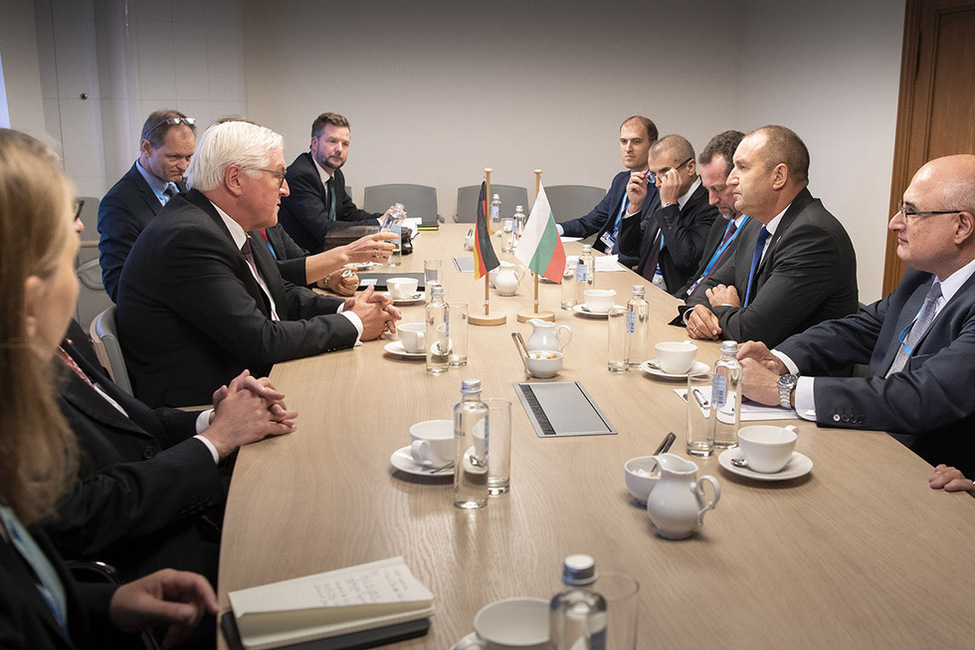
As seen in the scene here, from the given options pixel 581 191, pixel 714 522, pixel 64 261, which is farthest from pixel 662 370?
pixel 581 191

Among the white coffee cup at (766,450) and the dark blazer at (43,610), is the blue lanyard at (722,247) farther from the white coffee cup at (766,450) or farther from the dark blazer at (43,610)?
the dark blazer at (43,610)

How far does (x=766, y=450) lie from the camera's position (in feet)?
5.30

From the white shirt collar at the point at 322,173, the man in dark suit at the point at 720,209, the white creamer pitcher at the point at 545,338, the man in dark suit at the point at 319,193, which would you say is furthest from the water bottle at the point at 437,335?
the white shirt collar at the point at 322,173

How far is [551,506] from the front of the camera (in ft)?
5.00

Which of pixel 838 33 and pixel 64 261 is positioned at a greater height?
pixel 838 33

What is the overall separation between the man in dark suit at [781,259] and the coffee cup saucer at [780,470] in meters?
1.10

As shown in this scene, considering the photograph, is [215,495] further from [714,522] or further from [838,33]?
[838,33]

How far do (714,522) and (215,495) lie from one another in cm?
103

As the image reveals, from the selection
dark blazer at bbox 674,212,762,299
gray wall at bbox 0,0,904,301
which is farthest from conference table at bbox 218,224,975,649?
gray wall at bbox 0,0,904,301

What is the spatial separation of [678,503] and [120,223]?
3.49 meters

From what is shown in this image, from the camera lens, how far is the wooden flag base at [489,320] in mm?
2934

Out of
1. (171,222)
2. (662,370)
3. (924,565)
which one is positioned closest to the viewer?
(924,565)

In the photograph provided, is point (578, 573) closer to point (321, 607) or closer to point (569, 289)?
point (321, 607)

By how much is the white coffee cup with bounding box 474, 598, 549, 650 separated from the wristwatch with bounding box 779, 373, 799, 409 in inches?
44.4
